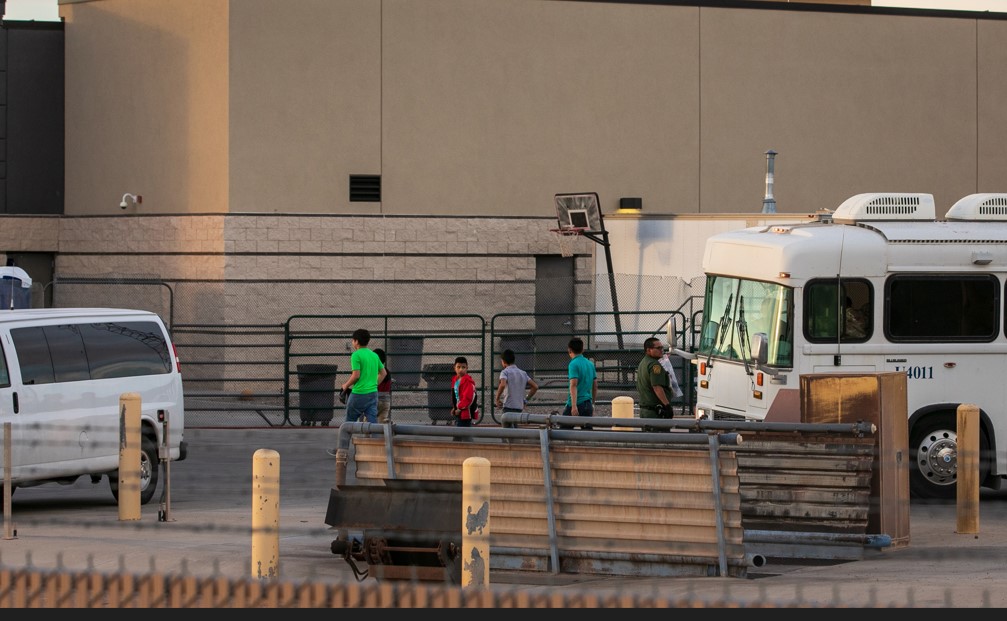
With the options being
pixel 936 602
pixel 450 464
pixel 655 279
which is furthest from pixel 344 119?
pixel 936 602

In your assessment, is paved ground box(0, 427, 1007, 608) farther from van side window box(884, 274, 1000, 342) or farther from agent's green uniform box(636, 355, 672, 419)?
agent's green uniform box(636, 355, 672, 419)

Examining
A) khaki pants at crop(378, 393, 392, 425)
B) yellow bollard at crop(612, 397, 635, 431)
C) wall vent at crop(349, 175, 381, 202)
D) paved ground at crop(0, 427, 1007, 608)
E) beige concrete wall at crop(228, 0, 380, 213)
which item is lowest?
paved ground at crop(0, 427, 1007, 608)

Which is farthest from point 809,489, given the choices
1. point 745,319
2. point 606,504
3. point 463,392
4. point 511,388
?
point 463,392

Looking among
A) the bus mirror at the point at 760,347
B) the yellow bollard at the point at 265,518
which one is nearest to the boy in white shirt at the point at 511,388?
the bus mirror at the point at 760,347

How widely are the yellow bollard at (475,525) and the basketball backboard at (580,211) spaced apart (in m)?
19.0

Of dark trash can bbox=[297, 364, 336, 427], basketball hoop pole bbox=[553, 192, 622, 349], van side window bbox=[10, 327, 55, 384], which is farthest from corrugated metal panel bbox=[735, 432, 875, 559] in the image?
basketball hoop pole bbox=[553, 192, 622, 349]

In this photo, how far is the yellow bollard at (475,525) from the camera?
31.6 feet

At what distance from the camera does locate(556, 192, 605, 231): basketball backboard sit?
93.5 ft

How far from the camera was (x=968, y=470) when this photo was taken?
13172 mm

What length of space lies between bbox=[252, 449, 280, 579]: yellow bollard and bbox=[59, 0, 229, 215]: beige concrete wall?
59.9 ft

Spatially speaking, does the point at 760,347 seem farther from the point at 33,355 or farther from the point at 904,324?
the point at 33,355

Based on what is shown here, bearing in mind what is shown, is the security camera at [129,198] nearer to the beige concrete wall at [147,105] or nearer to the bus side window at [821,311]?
the beige concrete wall at [147,105]

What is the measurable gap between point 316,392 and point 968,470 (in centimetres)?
1433

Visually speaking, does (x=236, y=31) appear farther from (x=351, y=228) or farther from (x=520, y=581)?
(x=520, y=581)
